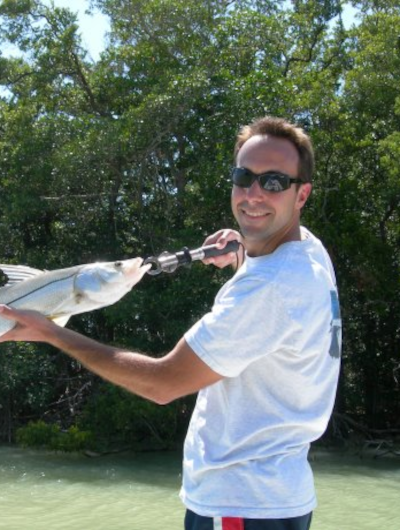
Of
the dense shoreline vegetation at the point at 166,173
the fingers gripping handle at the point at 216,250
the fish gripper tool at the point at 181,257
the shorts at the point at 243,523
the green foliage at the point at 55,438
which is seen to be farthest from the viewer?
the dense shoreline vegetation at the point at 166,173

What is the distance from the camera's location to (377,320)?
13695 mm

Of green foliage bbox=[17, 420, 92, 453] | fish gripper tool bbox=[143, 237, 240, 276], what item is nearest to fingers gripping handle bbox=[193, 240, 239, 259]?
fish gripper tool bbox=[143, 237, 240, 276]

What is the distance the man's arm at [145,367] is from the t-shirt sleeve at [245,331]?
34 mm

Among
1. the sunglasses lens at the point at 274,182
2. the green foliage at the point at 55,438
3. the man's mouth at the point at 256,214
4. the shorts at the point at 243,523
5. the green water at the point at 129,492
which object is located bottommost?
the green water at the point at 129,492

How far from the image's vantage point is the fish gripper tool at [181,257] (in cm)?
253

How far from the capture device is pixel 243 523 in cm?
189

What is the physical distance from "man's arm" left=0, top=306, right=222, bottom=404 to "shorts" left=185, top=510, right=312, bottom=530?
284 millimetres

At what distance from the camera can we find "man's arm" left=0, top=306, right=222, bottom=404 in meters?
1.91

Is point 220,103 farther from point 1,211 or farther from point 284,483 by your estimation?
point 284,483

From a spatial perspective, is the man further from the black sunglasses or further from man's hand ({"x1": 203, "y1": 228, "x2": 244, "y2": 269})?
man's hand ({"x1": 203, "y1": 228, "x2": 244, "y2": 269})

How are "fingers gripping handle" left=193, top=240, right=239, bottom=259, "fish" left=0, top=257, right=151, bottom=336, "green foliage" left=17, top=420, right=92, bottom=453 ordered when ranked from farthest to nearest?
1. "green foliage" left=17, top=420, right=92, bottom=453
2. "fingers gripping handle" left=193, top=240, right=239, bottom=259
3. "fish" left=0, top=257, right=151, bottom=336

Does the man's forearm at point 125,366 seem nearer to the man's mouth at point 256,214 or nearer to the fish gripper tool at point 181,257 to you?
the man's mouth at point 256,214

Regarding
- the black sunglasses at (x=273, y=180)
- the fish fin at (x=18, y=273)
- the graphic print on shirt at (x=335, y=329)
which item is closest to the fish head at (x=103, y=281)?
the fish fin at (x=18, y=273)

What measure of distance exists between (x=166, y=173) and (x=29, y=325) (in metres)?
11.2
